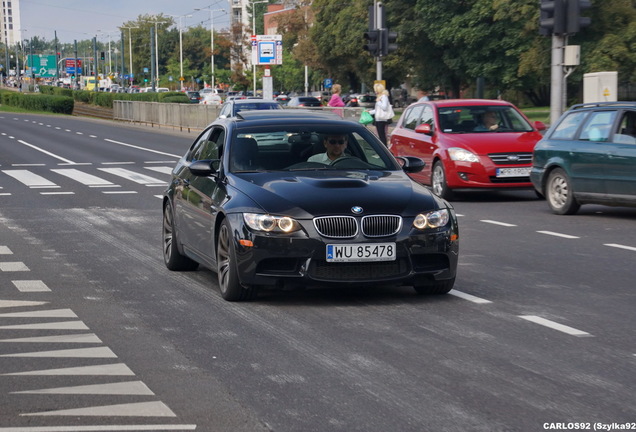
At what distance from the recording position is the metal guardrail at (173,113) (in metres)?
47.9

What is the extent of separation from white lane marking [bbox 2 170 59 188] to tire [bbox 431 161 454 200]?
7.23 meters

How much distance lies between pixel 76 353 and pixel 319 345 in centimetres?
142

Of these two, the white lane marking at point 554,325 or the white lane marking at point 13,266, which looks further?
the white lane marking at point 13,266

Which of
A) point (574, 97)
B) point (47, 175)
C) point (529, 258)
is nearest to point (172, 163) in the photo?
point (47, 175)

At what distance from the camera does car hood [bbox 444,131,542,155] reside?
18.0 meters

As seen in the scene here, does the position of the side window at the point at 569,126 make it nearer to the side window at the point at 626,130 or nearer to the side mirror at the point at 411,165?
the side window at the point at 626,130

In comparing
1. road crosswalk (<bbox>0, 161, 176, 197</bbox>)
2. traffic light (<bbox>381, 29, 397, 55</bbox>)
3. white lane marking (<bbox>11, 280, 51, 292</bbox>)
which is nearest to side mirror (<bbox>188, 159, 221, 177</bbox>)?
white lane marking (<bbox>11, 280, 51, 292</bbox>)

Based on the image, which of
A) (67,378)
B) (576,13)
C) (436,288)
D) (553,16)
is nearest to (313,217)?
(436,288)

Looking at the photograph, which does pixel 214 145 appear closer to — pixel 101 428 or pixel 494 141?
pixel 101 428

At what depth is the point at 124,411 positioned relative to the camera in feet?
18.2

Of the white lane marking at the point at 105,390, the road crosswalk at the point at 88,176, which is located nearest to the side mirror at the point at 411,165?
the white lane marking at the point at 105,390

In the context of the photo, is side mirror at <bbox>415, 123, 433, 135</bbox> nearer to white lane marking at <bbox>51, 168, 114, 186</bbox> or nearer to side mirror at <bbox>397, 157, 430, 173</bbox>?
white lane marking at <bbox>51, 168, 114, 186</bbox>

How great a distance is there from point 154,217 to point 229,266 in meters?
7.33

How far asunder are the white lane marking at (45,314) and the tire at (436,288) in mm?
2565
